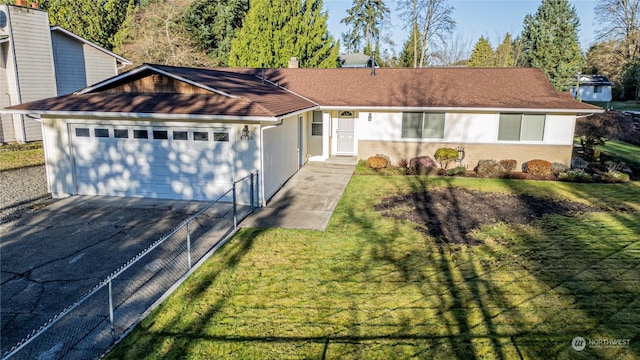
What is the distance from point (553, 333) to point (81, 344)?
20.8ft

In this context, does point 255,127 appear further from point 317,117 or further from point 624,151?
point 624,151

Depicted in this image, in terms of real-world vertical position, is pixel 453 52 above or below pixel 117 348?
above

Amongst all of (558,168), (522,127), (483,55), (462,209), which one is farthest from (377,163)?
(483,55)

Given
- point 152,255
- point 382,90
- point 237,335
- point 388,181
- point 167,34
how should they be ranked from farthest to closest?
point 167,34, point 382,90, point 388,181, point 152,255, point 237,335

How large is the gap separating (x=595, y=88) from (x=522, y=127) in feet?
157

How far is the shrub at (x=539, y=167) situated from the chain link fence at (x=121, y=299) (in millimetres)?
11639

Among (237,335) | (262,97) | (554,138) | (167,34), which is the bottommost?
(237,335)

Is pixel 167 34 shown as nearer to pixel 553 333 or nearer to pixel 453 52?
pixel 553 333

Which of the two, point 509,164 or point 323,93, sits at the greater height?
point 323,93

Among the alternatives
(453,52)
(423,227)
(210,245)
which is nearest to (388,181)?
(423,227)

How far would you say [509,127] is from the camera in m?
17.0

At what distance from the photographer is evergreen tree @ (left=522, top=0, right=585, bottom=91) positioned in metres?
33.0

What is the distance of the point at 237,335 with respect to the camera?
591 centimetres

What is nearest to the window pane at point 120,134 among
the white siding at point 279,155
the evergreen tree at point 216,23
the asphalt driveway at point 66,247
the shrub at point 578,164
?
the asphalt driveway at point 66,247
